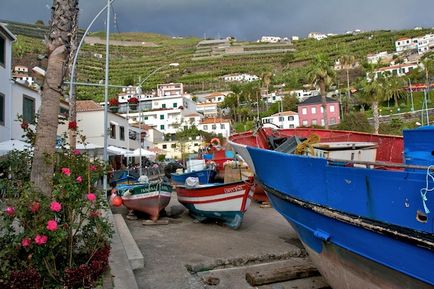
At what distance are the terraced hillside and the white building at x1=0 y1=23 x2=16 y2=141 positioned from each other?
84274 millimetres

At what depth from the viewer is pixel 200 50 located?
169 m

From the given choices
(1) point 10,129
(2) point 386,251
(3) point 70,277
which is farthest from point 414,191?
(1) point 10,129

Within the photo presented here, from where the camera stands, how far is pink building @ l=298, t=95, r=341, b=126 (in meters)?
74.1

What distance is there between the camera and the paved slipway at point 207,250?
744 cm

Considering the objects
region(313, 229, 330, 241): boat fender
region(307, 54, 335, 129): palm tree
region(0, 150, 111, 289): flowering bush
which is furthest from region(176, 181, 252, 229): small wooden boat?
region(307, 54, 335, 129): palm tree

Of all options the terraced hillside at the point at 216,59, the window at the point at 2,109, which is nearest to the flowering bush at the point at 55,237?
the window at the point at 2,109

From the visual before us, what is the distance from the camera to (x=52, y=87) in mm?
4863

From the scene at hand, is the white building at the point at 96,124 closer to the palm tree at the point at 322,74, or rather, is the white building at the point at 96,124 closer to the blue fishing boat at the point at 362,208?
the palm tree at the point at 322,74

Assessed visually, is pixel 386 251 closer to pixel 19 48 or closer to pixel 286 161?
pixel 286 161

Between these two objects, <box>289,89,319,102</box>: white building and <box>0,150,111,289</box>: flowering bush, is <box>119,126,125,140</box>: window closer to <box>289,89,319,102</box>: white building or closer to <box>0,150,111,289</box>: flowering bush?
<box>0,150,111,289</box>: flowering bush

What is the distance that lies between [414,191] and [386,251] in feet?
2.74

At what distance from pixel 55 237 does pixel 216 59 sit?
147m

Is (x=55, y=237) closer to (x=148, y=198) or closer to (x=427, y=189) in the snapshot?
(x=427, y=189)

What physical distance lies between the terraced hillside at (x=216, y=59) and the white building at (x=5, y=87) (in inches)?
3318
